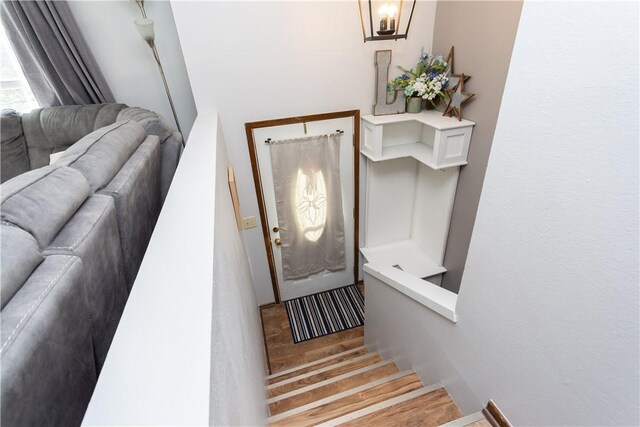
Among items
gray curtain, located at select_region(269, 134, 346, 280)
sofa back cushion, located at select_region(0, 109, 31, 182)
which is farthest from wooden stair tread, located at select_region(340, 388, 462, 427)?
sofa back cushion, located at select_region(0, 109, 31, 182)

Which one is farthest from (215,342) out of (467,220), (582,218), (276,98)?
(467,220)

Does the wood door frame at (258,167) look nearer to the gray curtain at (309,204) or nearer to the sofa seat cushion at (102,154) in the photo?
the gray curtain at (309,204)

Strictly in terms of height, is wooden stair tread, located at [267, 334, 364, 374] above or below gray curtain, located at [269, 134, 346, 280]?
below

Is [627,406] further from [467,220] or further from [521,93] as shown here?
[467,220]

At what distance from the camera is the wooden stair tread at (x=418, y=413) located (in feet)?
4.66

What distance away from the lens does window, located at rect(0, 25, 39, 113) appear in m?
2.46

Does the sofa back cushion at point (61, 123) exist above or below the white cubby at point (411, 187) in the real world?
above

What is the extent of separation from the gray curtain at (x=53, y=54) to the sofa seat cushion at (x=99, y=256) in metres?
1.93

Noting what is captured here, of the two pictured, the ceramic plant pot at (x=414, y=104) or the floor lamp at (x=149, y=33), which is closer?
the floor lamp at (x=149, y=33)

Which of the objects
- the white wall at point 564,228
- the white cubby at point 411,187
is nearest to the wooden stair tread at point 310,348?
the white cubby at point 411,187

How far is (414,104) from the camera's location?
267 centimetres

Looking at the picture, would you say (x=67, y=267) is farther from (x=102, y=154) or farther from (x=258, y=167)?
(x=258, y=167)

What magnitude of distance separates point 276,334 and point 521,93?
297 centimetres

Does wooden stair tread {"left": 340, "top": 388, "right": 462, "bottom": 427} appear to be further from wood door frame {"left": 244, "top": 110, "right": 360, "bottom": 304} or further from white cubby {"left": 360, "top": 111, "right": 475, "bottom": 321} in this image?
wood door frame {"left": 244, "top": 110, "right": 360, "bottom": 304}
